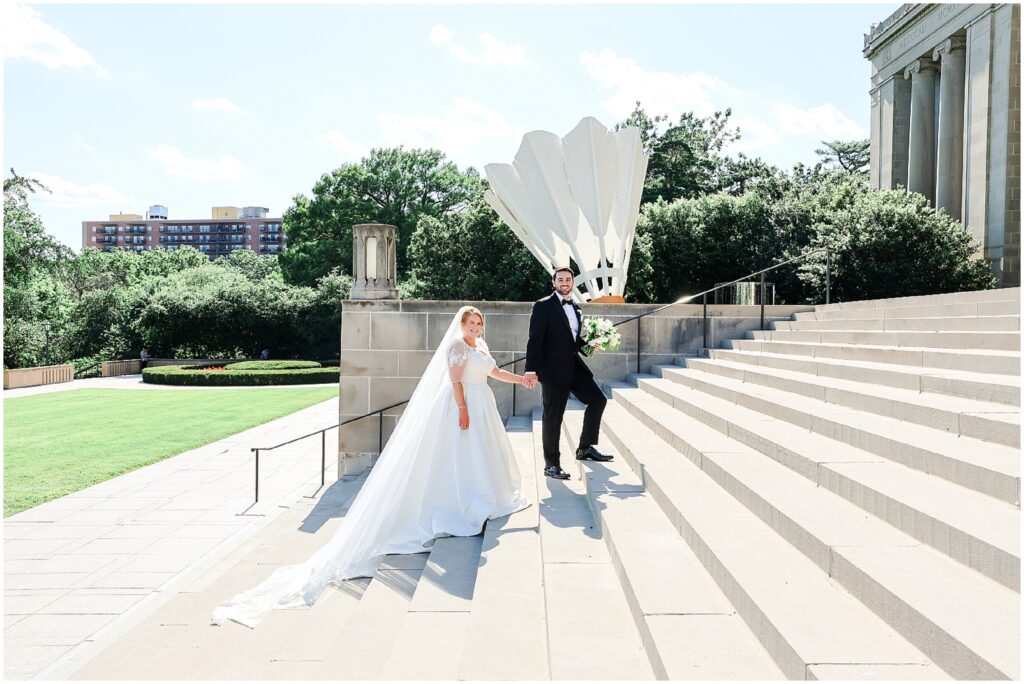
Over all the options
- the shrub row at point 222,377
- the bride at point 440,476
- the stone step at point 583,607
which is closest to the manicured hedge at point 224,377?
the shrub row at point 222,377

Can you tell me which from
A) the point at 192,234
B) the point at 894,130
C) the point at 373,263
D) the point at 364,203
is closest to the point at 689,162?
the point at 894,130

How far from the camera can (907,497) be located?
349 cm

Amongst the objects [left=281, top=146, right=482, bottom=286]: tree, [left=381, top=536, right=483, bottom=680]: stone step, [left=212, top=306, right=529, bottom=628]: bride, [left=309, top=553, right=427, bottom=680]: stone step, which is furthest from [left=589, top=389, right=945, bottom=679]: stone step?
[left=281, top=146, right=482, bottom=286]: tree

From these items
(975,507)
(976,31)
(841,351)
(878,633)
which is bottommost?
(878,633)

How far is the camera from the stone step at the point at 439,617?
338 centimetres

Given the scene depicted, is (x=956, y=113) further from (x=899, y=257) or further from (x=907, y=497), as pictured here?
(x=907, y=497)

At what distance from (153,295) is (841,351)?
42.2m

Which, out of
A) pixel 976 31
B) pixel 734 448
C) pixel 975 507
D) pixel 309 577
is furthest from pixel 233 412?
pixel 976 31

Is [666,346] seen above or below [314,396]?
above

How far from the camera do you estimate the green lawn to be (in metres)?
11.3

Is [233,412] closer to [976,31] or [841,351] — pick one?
[841,351]

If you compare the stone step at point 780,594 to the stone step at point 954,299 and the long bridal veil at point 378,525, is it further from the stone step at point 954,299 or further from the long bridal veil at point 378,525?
the stone step at point 954,299

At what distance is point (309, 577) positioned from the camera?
5312mm

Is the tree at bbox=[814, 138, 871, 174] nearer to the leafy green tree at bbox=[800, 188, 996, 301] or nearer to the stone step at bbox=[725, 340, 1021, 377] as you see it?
the leafy green tree at bbox=[800, 188, 996, 301]
